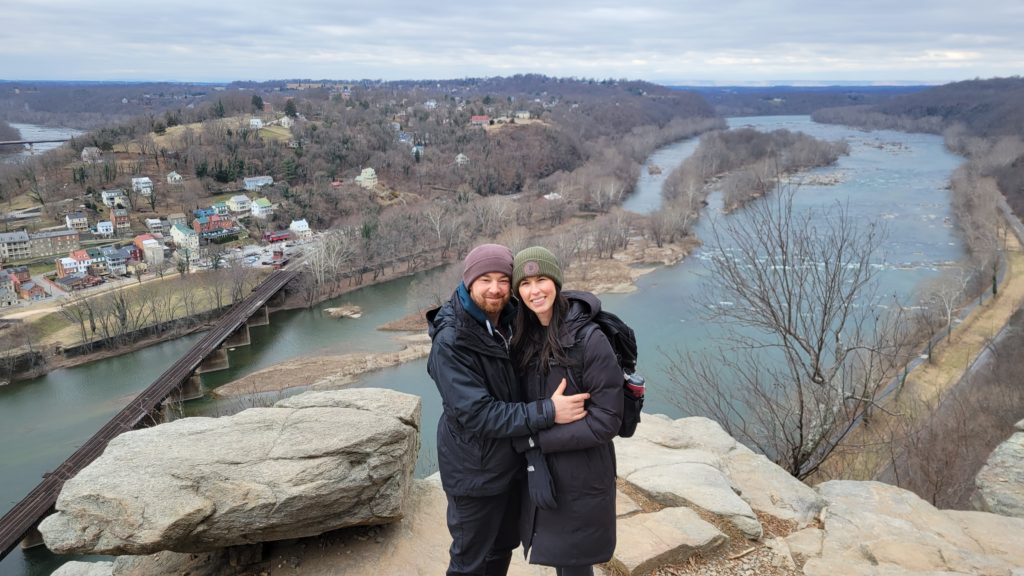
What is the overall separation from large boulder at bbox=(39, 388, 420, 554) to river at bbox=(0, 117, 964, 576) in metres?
7.34

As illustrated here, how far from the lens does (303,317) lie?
82.0 feet

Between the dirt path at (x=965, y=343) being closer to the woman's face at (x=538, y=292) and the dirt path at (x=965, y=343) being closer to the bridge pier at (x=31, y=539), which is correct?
the woman's face at (x=538, y=292)

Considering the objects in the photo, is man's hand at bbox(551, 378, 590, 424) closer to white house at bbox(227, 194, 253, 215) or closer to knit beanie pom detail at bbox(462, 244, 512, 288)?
knit beanie pom detail at bbox(462, 244, 512, 288)

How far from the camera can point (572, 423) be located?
231 cm

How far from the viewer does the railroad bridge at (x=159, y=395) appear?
37.0 ft

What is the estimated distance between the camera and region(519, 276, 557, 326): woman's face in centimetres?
236

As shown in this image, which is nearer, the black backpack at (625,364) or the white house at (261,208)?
the black backpack at (625,364)

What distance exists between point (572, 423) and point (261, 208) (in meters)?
39.2

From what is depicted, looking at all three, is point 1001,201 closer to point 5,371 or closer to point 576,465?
point 576,465

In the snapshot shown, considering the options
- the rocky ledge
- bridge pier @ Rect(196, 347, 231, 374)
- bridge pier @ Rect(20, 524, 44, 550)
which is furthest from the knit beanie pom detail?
bridge pier @ Rect(196, 347, 231, 374)

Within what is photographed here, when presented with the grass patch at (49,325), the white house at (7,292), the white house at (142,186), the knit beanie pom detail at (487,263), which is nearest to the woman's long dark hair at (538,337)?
the knit beanie pom detail at (487,263)

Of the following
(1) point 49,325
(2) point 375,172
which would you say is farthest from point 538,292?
(2) point 375,172

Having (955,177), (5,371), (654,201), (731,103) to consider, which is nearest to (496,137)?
(654,201)

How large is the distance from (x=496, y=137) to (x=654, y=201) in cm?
2255
